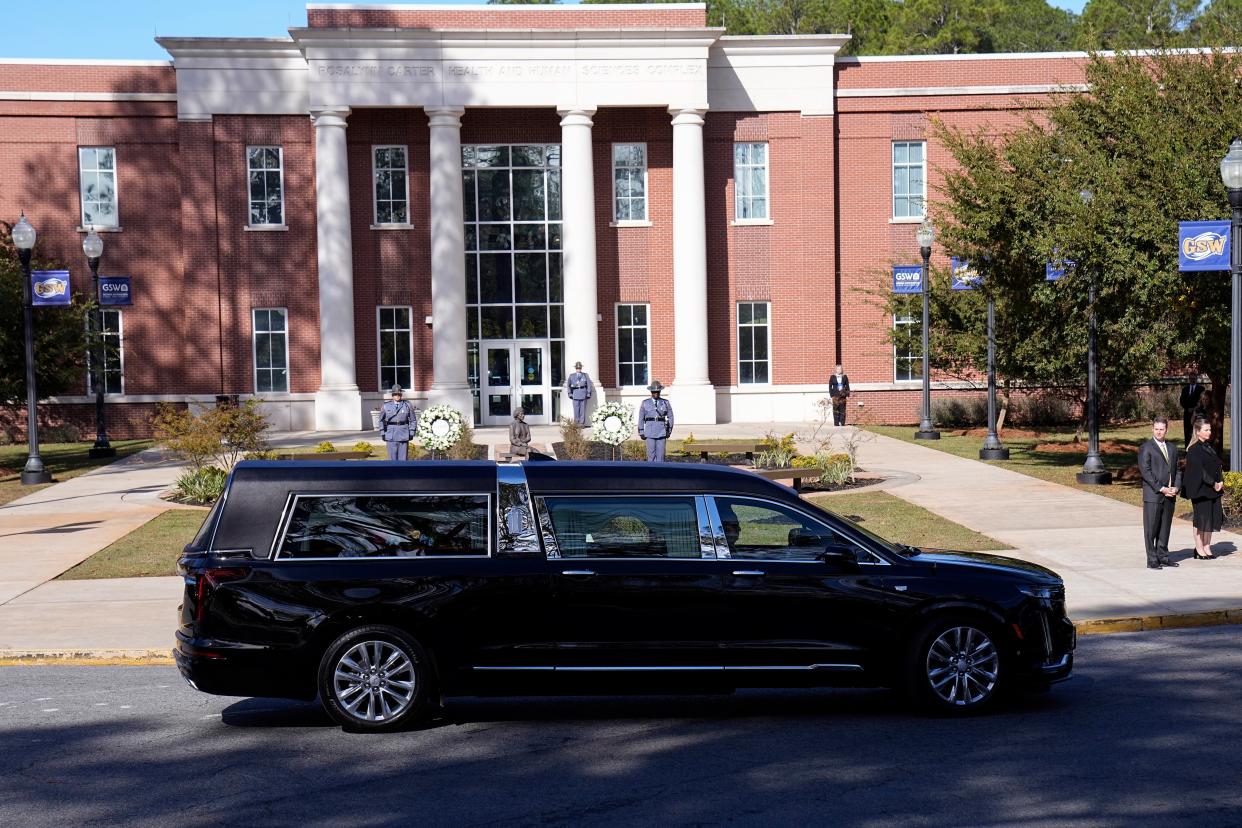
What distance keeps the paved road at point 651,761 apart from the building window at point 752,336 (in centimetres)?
2965

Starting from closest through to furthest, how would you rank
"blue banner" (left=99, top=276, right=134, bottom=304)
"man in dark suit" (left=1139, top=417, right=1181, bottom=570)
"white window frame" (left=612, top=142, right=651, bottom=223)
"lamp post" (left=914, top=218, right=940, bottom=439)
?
"man in dark suit" (left=1139, top=417, right=1181, bottom=570)
"lamp post" (left=914, top=218, right=940, bottom=439)
"blue banner" (left=99, top=276, right=134, bottom=304)
"white window frame" (left=612, top=142, right=651, bottom=223)

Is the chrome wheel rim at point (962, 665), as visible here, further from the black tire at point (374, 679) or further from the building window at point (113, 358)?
the building window at point (113, 358)

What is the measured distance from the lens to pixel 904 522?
60.5 ft

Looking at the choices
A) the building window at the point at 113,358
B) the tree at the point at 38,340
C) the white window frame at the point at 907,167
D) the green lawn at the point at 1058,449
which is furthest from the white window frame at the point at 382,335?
the white window frame at the point at 907,167

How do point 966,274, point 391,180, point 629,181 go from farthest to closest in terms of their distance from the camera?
point 629,181
point 391,180
point 966,274

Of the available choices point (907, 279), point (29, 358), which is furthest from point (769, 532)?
point (907, 279)

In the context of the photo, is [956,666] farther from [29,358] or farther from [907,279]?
[907,279]

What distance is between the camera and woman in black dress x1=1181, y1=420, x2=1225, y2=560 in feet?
49.3

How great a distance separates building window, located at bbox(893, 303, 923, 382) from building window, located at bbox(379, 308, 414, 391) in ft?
44.6

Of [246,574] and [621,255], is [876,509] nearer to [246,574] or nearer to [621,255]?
[246,574]

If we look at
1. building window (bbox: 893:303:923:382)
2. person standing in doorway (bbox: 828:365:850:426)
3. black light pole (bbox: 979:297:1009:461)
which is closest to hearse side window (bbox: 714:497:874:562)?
black light pole (bbox: 979:297:1009:461)

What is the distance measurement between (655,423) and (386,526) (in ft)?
49.0

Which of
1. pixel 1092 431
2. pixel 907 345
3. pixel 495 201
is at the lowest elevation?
pixel 1092 431

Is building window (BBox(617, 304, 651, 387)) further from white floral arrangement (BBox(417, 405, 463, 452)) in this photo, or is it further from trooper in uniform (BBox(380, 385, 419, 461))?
trooper in uniform (BBox(380, 385, 419, 461))
